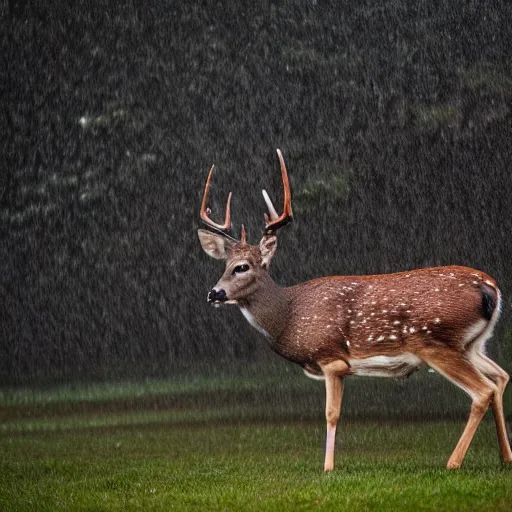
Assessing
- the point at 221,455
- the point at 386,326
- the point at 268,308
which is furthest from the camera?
the point at 221,455

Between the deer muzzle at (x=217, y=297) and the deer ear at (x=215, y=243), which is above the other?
the deer ear at (x=215, y=243)

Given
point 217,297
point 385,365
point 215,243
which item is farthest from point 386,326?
point 215,243

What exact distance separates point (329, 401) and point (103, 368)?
1743cm

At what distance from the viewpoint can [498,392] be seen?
9680 mm

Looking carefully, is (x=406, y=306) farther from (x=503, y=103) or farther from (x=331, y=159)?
(x=331, y=159)

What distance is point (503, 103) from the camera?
2253 centimetres

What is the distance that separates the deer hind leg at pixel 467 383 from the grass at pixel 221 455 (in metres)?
0.25

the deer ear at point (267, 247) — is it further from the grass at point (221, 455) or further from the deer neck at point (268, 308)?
the grass at point (221, 455)

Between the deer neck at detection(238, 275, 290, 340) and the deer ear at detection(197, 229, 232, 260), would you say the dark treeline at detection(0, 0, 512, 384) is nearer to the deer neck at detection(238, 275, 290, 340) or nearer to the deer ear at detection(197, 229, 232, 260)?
the deer ear at detection(197, 229, 232, 260)

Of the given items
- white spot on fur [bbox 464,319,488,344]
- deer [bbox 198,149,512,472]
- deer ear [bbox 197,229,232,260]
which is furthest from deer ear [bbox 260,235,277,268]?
white spot on fur [bbox 464,319,488,344]

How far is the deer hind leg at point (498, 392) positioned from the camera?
9.71 metres

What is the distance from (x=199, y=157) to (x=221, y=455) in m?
14.9

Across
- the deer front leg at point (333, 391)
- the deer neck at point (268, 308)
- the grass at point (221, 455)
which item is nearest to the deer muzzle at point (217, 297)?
the deer neck at point (268, 308)

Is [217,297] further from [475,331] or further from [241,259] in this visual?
[475,331]
